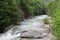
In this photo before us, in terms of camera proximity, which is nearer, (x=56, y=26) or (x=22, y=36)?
(x=56, y=26)

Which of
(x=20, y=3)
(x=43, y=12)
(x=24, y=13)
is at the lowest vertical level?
(x=43, y=12)

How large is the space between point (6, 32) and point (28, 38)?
4869 mm

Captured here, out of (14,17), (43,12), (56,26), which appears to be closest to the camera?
(56,26)

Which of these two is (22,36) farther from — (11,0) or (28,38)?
(11,0)

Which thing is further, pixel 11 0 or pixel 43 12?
pixel 43 12

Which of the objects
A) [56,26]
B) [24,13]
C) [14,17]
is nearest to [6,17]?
[14,17]

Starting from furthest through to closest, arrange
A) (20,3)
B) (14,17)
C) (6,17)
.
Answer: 1. (20,3)
2. (14,17)
3. (6,17)

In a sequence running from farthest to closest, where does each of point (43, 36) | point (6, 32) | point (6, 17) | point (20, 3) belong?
point (20, 3) < point (6, 17) < point (6, 32) < point (43, 36)

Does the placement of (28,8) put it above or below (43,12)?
above

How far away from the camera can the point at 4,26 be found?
74.8ft

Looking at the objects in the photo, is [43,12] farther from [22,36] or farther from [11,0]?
[22,36]

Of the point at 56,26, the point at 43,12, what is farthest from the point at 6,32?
the point at 43,12

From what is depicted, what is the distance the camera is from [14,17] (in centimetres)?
2667

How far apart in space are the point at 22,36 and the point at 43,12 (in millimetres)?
40530
